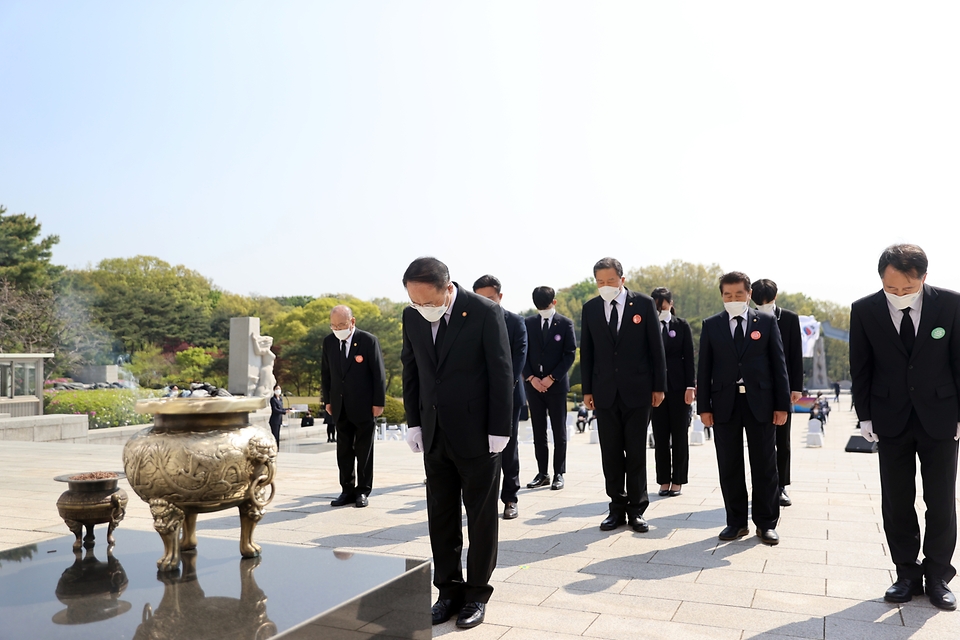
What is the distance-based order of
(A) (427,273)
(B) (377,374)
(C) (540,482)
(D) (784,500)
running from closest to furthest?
(A) (427,273), (D) (784,500), (B) (377,374), (C) (540,482)

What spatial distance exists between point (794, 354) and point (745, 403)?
975mm

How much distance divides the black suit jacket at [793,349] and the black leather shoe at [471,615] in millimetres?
3493

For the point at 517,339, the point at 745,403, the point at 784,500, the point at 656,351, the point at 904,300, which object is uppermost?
the point at 904,300

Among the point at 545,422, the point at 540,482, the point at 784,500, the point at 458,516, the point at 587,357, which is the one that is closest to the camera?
the point at 458,516

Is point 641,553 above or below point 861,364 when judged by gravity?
below

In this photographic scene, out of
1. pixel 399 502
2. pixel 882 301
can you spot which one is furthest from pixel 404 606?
pixel 399 502

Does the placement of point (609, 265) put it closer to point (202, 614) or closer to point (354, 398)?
point (354, 398)

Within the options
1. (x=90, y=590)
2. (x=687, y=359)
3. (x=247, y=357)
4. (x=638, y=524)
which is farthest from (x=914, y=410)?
(x=247, y=357)

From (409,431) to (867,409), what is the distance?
249cm

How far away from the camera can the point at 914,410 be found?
398 cm

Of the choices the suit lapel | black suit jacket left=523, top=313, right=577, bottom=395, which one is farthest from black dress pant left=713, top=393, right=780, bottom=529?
black suit jacket left=523, top=313, right=577, bottom=395

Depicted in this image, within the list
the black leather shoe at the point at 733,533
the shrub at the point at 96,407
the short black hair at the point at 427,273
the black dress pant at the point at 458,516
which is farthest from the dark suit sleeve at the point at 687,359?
the shrub at the point at 96,407

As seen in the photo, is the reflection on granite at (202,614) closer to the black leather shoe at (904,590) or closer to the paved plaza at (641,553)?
the paved plaza at (641,553)

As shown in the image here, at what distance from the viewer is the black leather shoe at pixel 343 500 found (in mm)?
6857
